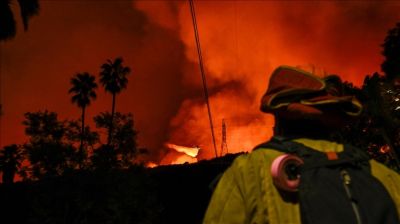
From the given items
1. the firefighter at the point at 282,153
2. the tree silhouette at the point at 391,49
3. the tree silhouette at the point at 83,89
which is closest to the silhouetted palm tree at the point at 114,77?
the tree silhouette at the point at 83,89

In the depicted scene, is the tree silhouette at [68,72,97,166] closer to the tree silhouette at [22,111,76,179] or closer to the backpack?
the tree silhouette at [22,111,76,179]

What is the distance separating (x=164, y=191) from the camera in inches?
853

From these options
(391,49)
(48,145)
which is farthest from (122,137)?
(391,49)

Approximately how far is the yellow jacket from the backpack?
0.05 m

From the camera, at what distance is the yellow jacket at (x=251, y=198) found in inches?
70.8

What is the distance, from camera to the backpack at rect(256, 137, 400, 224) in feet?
5.90

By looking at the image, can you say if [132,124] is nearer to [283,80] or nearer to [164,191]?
[164,191]

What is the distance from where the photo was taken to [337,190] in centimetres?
185

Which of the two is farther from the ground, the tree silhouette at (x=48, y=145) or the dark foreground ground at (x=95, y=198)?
the tree silhouette at (x=48, y=145)

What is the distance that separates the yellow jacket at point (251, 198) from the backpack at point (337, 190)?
0.05 meters

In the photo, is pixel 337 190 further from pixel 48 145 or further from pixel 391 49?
pixel 391 49

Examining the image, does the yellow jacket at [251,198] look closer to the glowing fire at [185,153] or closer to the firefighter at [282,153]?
the firefighter at [282,153]

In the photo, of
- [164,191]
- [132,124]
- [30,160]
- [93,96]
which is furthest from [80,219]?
[93,96]

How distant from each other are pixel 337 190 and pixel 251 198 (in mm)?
327
